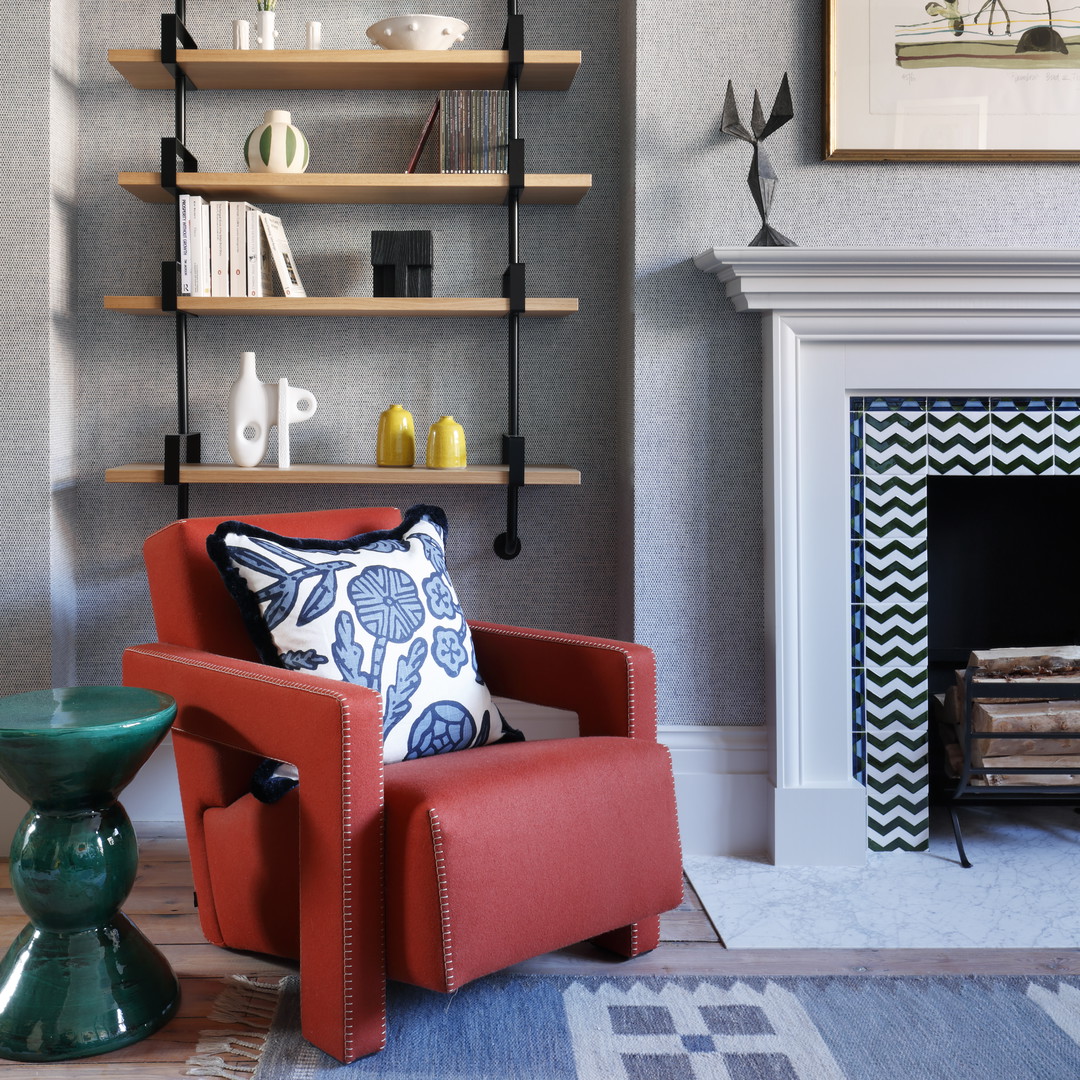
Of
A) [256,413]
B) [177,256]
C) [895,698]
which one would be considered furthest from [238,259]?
[895,698]

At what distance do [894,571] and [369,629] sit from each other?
1291 millimetres

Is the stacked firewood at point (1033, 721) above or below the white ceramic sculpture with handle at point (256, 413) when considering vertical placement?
below

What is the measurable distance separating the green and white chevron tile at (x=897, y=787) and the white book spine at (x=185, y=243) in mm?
1898

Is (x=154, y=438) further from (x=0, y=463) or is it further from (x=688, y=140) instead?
(x=688, y=140)

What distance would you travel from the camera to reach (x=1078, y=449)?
245 centimetres

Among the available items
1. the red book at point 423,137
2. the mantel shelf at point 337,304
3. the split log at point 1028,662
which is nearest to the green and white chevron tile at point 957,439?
the split log at point 1028,662

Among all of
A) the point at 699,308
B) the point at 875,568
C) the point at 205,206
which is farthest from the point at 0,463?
the point at 875,568

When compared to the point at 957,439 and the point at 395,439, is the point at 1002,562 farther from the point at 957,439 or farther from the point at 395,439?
the point at 395,439

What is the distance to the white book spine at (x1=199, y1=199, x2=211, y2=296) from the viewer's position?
2426 mm

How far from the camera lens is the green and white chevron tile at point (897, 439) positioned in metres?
2.43

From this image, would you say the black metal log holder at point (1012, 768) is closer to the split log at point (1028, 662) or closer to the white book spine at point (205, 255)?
the split log at point (1028, 662)

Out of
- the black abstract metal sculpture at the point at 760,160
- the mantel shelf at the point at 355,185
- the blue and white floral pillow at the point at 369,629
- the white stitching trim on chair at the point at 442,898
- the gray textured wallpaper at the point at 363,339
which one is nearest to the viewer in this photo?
the white stitching trim on chair at the point at 442,898

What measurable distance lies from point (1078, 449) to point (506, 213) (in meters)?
1.51

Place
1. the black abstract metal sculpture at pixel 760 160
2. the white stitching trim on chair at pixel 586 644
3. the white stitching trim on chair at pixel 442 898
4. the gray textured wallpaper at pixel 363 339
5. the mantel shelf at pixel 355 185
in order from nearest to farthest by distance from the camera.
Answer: the white stitching trim on chair at pixel 442 898
the white stitching trim on chair at pixel 586 644
the black abstract metal sculpture at pixel 760 160
the mantel shelf at pixel 355 185
the gray textured wallpaper at pixel 363 339
